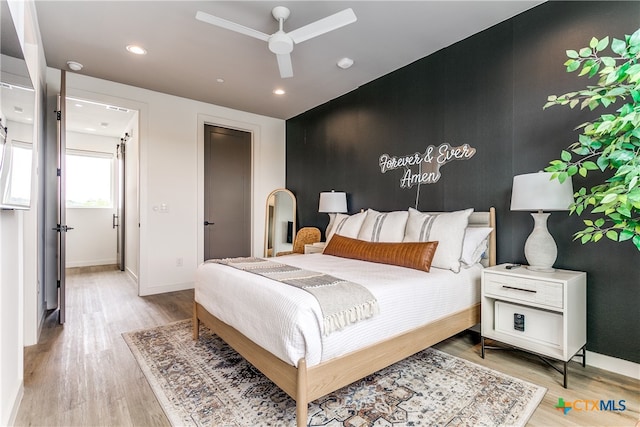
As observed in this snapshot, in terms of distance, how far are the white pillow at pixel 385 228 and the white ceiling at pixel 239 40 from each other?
5.44 ft

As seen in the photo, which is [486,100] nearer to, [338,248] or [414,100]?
[414,100]

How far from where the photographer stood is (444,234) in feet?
8.61

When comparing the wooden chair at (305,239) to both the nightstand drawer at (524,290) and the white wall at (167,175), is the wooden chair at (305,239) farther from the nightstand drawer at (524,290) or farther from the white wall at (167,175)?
Answer: the nightstand drawer at (524,290)

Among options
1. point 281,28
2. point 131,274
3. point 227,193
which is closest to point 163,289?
point 131,274

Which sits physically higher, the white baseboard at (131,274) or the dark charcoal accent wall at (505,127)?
the dark charcoal accent wall at (505,127)

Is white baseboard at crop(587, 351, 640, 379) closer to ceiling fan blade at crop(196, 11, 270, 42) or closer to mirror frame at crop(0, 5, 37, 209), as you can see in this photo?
ceiling fan blade at crop(196, 11, 270, 42)

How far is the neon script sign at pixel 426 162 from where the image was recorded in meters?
3.04

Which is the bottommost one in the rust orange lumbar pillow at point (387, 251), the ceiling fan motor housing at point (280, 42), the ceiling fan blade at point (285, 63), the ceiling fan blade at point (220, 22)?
the rust orange lumbar pillow at point (387, 251)

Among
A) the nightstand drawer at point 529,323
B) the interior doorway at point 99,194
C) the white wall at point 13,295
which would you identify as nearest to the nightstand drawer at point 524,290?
the nightstand drawer at point 529,323

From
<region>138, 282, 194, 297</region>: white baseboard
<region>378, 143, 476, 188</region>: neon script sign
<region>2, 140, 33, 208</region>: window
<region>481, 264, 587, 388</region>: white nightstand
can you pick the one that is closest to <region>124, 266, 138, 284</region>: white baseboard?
<region>138, 282, 194, 297</region>: white baseboard

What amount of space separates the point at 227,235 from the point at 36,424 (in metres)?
3.49

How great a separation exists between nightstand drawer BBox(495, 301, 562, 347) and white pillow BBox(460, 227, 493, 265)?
0.38 m

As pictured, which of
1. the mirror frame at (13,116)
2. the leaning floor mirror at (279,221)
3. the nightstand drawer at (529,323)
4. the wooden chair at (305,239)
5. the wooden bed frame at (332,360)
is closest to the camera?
the mirror frame at (13,116)

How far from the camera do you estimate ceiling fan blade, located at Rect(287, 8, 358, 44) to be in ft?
6.88
